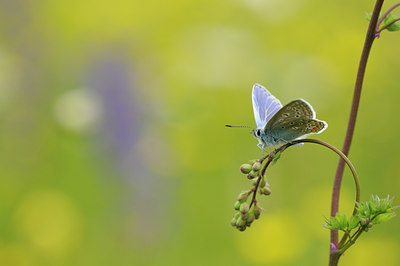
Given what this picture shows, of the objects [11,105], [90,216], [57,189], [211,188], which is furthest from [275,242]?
[11,105]

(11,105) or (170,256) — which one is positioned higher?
(11,105)

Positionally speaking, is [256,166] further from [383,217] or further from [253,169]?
[383,217]

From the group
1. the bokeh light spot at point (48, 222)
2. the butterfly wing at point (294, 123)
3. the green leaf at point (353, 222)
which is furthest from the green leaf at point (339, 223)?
the bokeh light spot at point (48, 222)

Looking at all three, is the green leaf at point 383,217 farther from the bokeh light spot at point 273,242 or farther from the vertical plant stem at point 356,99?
the bokeh light spot at point 273,242

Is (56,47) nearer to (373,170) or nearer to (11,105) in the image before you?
(11,105)

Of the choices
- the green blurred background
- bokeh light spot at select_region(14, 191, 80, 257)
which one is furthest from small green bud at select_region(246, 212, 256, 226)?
bokeh light spot at select_region(14, 191, 80, 257)

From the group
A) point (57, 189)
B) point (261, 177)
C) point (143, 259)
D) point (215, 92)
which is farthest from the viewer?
point (215, 92)

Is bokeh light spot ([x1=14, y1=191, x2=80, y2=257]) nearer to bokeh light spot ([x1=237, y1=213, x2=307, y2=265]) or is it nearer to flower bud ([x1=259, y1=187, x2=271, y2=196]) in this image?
bokeh light spot ([x1=237, y1=213, x2=307, y2=265])
